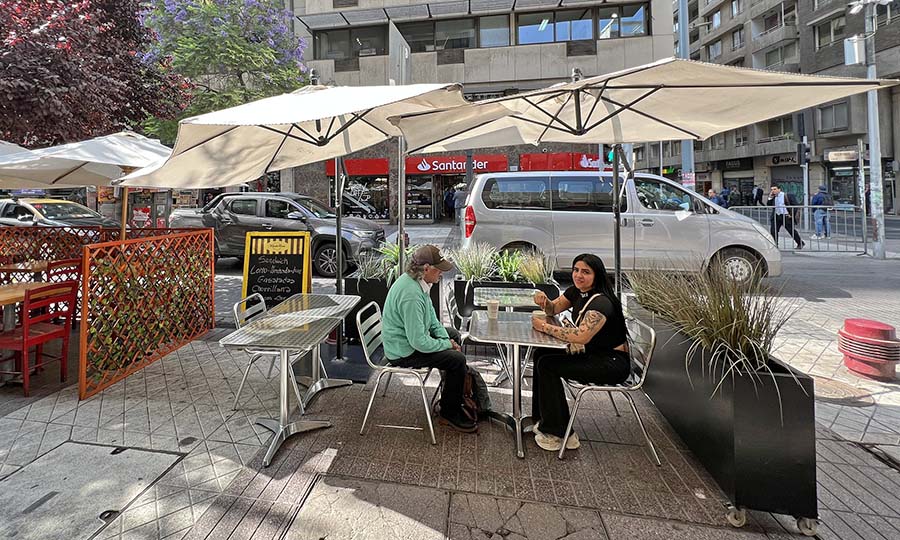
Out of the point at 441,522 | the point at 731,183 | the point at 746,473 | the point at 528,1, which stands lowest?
the point at 441,522

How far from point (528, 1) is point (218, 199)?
1530 centimetres

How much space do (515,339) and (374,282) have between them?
258 centimetres

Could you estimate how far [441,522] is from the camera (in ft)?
7.86

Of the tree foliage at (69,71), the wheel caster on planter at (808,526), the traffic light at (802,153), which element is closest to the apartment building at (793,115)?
the traffic light at (802,153)

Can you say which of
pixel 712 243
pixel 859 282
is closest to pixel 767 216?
Answer: pixel 859 282

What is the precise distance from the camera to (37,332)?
4.25 m

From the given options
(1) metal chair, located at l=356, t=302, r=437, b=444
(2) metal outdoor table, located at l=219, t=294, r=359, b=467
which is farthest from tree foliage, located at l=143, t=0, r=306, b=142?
(1) metal chair, located at l=356, t=302, r=437, b=444

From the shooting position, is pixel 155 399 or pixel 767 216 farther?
pixel 767 216

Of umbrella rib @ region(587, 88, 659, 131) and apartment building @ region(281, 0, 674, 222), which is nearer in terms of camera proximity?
umbrella rib @ region(587, 88, 659, 131)

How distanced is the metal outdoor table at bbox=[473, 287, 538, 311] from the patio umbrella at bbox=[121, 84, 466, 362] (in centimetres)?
109

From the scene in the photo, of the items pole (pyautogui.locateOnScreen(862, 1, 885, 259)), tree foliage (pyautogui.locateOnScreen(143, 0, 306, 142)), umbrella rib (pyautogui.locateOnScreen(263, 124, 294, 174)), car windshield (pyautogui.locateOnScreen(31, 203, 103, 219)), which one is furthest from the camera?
car windshield (pyautogui.locateOnScreen(31, 203, 103, 219))

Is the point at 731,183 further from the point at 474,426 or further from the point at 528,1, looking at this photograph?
the point at 474,426

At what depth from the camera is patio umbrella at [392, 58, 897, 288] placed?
293 centimetres

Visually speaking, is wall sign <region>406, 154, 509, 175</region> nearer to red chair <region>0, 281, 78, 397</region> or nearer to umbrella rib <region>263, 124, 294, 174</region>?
umbrella rib <region>263, 124, 294, 174</region>
